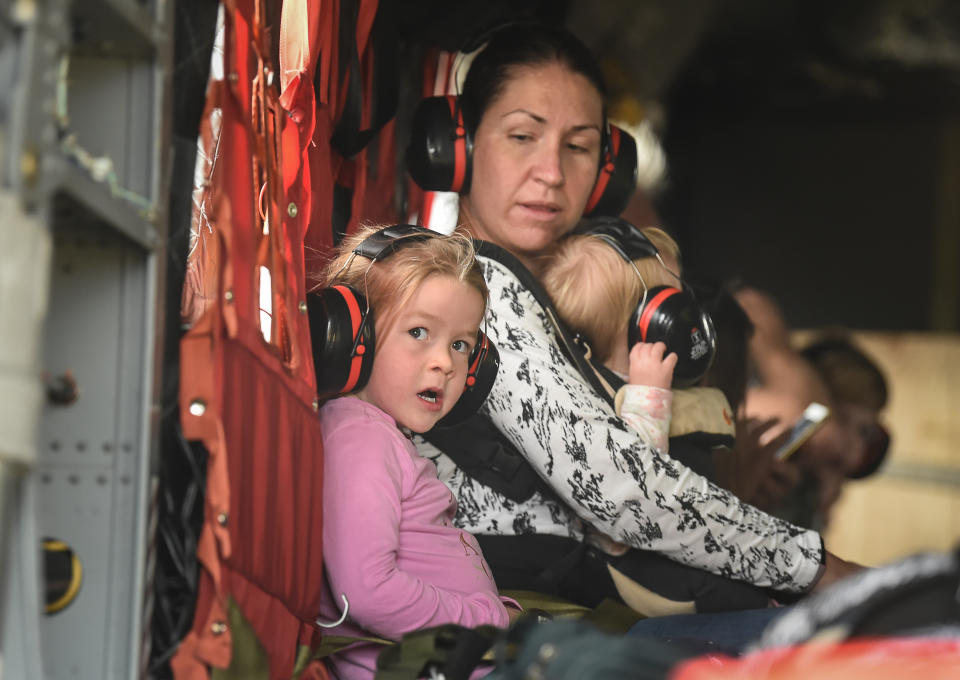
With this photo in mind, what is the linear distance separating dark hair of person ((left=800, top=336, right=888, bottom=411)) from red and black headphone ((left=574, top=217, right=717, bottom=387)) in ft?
6.38

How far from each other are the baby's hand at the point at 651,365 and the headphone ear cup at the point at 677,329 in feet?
0.05

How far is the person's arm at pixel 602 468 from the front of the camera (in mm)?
1657

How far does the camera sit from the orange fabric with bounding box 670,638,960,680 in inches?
34.6

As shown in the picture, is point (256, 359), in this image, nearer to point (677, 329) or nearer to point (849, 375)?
point (677, 329)

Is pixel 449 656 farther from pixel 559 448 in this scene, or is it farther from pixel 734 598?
pixel 734 598

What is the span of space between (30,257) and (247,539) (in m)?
0.46

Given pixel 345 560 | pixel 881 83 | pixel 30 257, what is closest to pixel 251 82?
pixel 30 257

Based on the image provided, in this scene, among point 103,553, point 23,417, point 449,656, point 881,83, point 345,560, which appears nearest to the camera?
point 23,417

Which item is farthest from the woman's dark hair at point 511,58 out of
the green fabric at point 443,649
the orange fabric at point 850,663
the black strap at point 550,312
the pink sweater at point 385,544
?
the orange fabric at point 850,663

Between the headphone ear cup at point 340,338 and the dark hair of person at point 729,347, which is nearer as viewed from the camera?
the headphone ear cup at point 340,338

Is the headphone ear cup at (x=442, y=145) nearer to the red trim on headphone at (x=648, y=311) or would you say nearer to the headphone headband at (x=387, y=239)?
the headphone headband at (x=387, y=239)

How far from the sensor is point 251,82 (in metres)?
1.37

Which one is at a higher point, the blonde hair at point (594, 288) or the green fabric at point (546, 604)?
the blonde hair at point (594, 288)

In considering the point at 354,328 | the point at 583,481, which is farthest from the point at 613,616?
the point at 354,328
